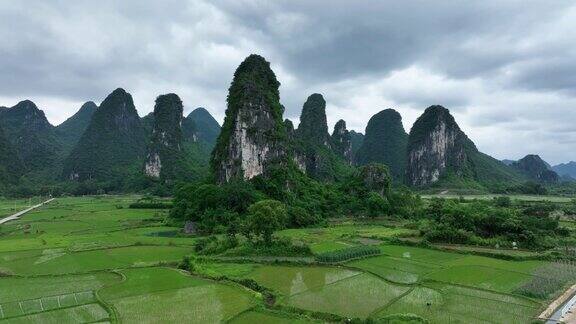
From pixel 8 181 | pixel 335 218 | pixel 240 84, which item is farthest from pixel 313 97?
pixel 8 181

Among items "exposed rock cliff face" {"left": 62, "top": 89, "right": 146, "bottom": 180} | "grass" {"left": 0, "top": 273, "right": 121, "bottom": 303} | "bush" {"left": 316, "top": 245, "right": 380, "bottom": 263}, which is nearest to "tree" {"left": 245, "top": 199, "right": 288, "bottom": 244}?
"bush" {"left": 316, "top": 245, "right": 380, "bottom": 263}

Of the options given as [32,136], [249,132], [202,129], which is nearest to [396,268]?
[249,132]

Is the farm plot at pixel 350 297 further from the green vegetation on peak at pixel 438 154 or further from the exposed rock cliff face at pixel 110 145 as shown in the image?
the exposed rock cliff face at pixel 110 145

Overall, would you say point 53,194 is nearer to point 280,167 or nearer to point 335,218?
point 280,167

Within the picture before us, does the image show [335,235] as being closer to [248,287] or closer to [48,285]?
[248,287]

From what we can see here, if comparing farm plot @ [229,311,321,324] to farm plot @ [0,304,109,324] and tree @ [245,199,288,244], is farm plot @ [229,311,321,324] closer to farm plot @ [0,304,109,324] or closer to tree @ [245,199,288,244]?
farm plot @ [0,304,109,324]

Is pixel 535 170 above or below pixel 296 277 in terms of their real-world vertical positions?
above
